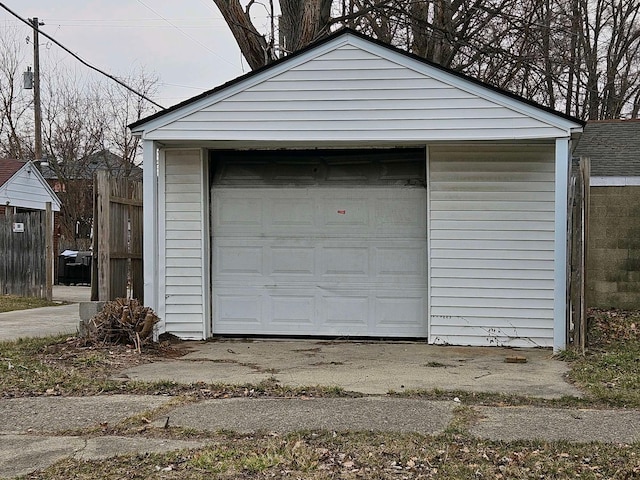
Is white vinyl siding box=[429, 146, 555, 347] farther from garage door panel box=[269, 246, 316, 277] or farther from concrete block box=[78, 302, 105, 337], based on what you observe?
concrete block box=[78, 302, 105, 337]

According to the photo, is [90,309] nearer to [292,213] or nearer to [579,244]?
[292,213]

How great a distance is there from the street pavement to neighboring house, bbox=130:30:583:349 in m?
1.02

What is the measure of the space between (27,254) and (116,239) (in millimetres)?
7264

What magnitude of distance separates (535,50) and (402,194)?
33.5ft

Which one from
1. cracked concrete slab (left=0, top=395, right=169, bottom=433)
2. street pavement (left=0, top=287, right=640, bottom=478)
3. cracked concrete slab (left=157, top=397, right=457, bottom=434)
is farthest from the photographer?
cracked concrete slab (left=0, top=395, right=169, bottom=433)

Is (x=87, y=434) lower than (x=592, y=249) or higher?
lower

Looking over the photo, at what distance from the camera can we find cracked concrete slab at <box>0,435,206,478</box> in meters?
4.30

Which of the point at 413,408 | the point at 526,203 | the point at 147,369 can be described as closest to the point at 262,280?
the point at 147,369

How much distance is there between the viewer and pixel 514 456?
4316mm

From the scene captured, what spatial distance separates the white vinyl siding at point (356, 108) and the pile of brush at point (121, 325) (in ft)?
6.97

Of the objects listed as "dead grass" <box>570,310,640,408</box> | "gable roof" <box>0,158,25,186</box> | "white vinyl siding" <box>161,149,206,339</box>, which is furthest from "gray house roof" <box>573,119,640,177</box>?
"gable roof" <box>0,158,25,186</box>

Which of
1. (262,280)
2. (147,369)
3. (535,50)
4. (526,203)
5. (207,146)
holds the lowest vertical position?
(147,369)

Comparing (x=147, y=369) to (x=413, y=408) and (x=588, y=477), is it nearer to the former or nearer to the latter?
(x=413, y=408)

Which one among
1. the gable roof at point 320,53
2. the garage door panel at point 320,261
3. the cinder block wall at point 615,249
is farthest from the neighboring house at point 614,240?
the gable roof at point 320,53
